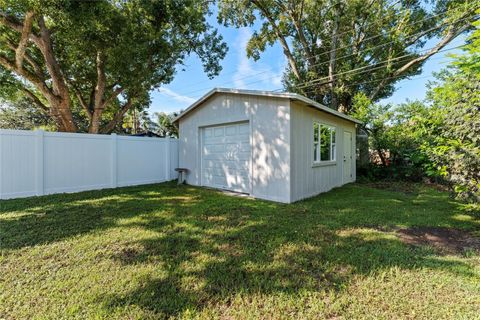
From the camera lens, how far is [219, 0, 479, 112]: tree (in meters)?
13.0

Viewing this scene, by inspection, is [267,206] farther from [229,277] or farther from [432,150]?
[432,150]

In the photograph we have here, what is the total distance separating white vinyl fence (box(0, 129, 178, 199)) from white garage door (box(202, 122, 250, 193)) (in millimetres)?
2180

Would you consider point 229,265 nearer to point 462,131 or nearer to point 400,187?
point 462,131

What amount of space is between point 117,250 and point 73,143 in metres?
5.50

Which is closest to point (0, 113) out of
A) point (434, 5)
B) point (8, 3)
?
point (8, 3)

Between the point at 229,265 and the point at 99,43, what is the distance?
975 cm

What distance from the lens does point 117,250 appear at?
10.8 feet

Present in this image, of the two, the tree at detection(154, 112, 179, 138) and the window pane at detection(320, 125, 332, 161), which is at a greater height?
the tree at detection(154, 112, 179, 138)

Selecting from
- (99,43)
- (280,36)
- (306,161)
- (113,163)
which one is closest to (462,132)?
(306,161)

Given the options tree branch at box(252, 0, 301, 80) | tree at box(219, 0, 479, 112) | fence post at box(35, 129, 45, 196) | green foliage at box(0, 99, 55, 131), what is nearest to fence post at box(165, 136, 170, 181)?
fence post at box(35, 129, 45, 196)

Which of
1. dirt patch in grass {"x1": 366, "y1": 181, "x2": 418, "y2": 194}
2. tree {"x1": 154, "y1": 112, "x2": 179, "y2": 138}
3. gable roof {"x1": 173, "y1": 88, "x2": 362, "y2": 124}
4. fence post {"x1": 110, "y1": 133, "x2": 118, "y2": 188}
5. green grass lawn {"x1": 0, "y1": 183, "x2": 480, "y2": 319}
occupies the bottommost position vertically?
green grass lawn {"x1": 0, "y1": 183, "x2": 480, "y2": 319}

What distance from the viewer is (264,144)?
21.6ft

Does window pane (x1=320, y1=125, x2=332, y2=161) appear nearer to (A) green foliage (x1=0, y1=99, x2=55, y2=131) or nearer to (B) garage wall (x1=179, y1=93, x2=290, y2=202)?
(B) garage wall (x1=179, y1=93, x2=290, y2=202)

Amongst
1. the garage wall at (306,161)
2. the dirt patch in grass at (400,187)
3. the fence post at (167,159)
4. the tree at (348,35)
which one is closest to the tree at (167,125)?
the tree at (348,35)
